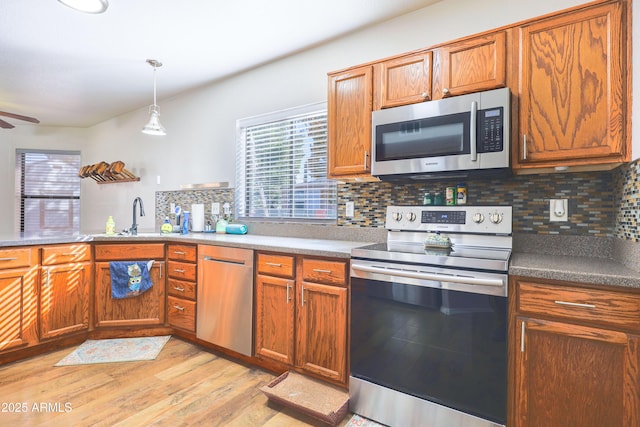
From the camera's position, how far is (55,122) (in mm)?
4934

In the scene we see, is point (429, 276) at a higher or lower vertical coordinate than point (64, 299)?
higher

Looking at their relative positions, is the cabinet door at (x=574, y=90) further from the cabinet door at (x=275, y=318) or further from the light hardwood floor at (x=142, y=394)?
the light hardwood floor at (x=142, y=394)

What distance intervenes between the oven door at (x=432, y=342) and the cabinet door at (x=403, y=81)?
1046 mm

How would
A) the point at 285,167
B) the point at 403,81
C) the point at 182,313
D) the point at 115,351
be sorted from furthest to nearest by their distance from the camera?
the point at 285,167, the point at 182,313, the point at 115,351, the point at 403,81

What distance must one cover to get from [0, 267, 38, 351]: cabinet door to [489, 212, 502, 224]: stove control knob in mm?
3175

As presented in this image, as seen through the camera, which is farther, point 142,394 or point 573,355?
point 142,394

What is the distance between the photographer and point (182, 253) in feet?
8.77

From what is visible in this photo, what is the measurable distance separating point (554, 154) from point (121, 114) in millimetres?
5230

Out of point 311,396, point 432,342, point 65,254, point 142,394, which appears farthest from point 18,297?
point 432,342

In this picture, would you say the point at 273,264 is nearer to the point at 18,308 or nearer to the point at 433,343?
the point at 433,343

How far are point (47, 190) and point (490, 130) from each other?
20.5 feet

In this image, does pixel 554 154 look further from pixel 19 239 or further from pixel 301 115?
pixel 19 239

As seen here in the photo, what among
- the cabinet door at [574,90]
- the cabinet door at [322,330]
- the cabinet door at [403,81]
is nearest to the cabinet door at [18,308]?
the cabinet door at [322,330]

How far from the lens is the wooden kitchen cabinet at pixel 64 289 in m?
2.40
